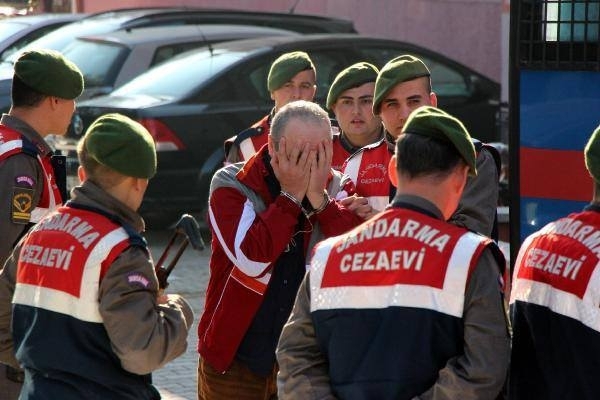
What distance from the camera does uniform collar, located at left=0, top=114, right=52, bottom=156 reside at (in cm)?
504

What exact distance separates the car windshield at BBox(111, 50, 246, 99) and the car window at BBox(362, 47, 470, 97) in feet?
5.63

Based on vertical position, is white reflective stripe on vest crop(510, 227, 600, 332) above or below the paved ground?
above

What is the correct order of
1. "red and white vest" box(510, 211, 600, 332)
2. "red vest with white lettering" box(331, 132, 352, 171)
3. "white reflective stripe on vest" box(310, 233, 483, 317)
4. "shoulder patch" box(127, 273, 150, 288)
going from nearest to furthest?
"white reflective stripe on vest" box(310, 233, 483, 317) < "red and white vest" box(510, 211, 600, 332) < "shoulder patch" box(127, 273, 150, 288) < "red vest with white lettering" box(331, 132, 352, 171)

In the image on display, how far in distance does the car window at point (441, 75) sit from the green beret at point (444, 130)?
9.55 meters

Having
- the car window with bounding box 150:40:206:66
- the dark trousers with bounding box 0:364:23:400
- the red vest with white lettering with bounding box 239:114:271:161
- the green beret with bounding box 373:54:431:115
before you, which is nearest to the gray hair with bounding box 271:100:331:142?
the green beret with bounding box 373:54:431:115

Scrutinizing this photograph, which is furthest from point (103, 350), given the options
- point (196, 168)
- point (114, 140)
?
point (196, 168)

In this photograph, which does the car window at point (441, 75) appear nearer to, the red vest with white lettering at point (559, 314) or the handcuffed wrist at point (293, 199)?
the handcuffed wrist at point (293, 199)

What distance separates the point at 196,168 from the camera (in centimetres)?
1132

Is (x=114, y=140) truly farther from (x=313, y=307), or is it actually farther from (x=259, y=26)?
(x=259, y=26)

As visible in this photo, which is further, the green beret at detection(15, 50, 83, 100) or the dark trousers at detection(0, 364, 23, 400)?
the green beret at detection(15, 50, 83, 100)

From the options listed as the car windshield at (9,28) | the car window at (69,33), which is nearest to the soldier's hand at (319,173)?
the car window at (69,33)

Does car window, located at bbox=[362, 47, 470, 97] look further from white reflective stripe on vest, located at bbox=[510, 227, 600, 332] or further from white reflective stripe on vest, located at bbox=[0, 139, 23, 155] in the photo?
white reflective stripe on vest, located at bbox=[510, 227, 600, 332]

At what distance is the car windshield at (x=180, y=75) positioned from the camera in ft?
37.8

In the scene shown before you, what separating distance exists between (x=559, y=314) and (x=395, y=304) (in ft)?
1.47
